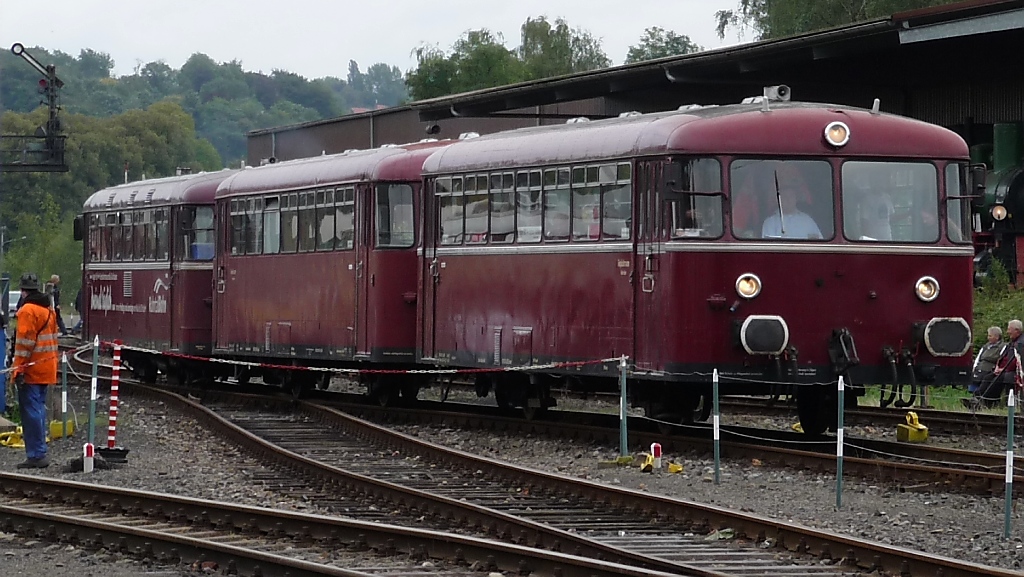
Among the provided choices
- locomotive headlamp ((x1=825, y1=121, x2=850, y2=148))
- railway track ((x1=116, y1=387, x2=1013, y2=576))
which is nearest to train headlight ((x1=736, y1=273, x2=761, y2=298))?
locomotive headlamp ((x1=825, y1=121, x2=850, y2=148))

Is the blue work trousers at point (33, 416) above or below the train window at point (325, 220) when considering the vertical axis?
below

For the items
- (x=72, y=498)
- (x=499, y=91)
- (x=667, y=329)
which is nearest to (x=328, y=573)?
(x=72, y=498)

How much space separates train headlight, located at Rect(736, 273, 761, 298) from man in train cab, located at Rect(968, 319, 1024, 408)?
4.95 meters

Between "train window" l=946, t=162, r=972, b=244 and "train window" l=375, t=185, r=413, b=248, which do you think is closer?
"train window" l=946, t=162, r=972, b=244

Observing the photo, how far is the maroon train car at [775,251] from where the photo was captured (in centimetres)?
1619

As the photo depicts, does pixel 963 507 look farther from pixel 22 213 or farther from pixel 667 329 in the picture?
pixel 22 213

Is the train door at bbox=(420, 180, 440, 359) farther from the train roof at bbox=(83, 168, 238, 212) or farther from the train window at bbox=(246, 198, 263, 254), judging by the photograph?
the train roof at bbox=(83, 168, 238, 212)

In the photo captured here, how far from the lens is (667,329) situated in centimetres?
1638

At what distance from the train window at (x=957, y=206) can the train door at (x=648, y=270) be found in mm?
2696

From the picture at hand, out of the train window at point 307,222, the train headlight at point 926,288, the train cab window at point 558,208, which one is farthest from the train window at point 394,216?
the train headlight at point 926,288

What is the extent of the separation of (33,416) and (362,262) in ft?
21.4

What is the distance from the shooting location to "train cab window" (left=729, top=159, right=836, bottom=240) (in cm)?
1622

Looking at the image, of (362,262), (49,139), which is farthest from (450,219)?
(49,139)

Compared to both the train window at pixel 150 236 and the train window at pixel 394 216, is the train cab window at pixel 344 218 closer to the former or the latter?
the train window at pixel 394 216
